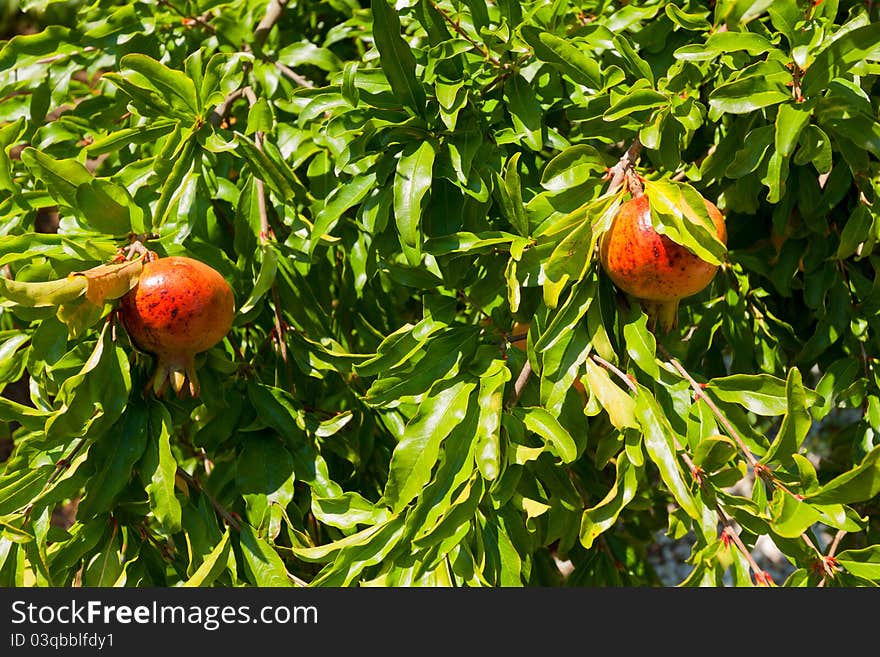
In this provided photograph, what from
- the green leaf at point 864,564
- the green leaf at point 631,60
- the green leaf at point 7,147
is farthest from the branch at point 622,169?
the green leaf at point 7,147

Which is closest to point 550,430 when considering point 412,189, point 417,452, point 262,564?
point 417,452

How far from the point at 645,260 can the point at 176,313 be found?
2.11 feet

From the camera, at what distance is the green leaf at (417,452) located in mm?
1281

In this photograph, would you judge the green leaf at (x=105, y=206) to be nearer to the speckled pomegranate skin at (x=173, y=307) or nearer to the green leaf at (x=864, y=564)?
the speckled pomegranate skin at (x=173, y=307)

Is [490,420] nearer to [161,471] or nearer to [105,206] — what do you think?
[161,471]

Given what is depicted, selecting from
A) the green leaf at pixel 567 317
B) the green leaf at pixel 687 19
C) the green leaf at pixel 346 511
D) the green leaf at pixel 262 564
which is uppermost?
the green leaf at pixel 687 19

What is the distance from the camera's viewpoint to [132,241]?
141cm

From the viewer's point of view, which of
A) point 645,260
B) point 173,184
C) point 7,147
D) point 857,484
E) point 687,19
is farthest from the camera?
point 7,147

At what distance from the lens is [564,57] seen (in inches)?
54.3

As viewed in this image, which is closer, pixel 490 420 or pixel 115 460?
pixel 490 420

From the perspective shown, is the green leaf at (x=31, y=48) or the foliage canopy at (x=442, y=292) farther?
the green leaf at (x=31, y=48)

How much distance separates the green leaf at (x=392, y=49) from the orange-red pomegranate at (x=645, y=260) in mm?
405

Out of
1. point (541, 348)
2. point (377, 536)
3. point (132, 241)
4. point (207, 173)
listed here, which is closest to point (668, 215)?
point (541, 348)

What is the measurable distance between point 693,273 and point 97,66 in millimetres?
1284
